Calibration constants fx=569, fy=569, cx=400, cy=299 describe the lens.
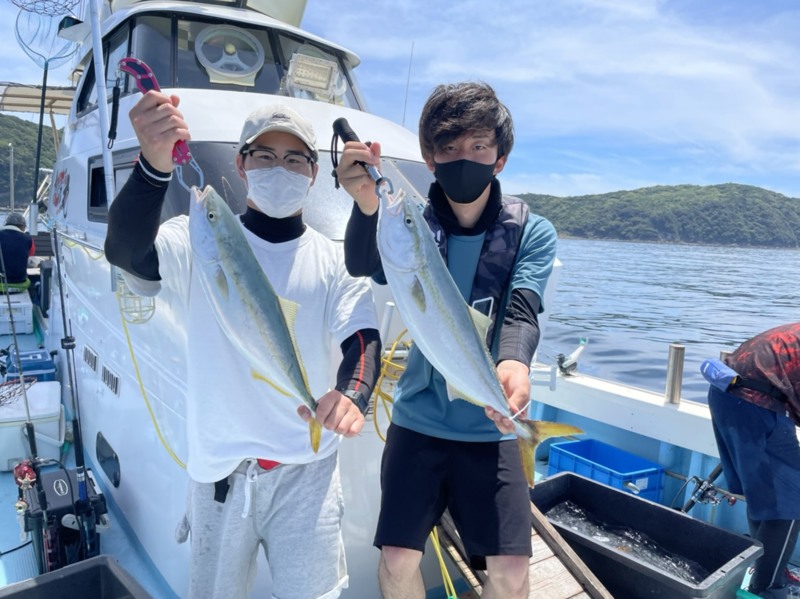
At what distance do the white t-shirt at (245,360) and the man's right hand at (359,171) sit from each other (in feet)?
1.46

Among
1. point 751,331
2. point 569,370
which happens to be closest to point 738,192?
point 751,331

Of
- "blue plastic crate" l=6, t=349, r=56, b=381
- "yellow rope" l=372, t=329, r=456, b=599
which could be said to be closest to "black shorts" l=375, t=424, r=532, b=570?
"yellow rope" l=372, t=329, r=456, b=599

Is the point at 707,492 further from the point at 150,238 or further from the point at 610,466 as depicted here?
the point at 150,238

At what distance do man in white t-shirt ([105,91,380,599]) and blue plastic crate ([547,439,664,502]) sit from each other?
349 centimetres

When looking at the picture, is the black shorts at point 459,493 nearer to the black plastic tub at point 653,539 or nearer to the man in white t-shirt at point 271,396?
the man in white t-shirt at point 271,396

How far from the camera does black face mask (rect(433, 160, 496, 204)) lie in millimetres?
2352

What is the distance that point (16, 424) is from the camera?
5.39 m

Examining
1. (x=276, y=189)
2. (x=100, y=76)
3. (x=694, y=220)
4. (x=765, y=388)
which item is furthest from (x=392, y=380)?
(x=694, y=220)

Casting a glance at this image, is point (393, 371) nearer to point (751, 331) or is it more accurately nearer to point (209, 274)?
point (209, 274)

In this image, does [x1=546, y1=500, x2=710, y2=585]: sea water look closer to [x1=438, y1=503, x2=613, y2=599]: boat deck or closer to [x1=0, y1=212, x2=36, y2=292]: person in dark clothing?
[x1=438, y1=503, x2=613, y2=599]: boat deck

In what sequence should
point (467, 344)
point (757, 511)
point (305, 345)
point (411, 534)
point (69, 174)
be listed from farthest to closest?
point (69, 174) < point (757, 511) < point (411, 534) < point (305, 345) < point (467, 344)

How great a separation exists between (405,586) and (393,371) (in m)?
1.19

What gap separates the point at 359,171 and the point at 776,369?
382 centimetres

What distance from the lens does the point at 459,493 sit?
2570 mm
